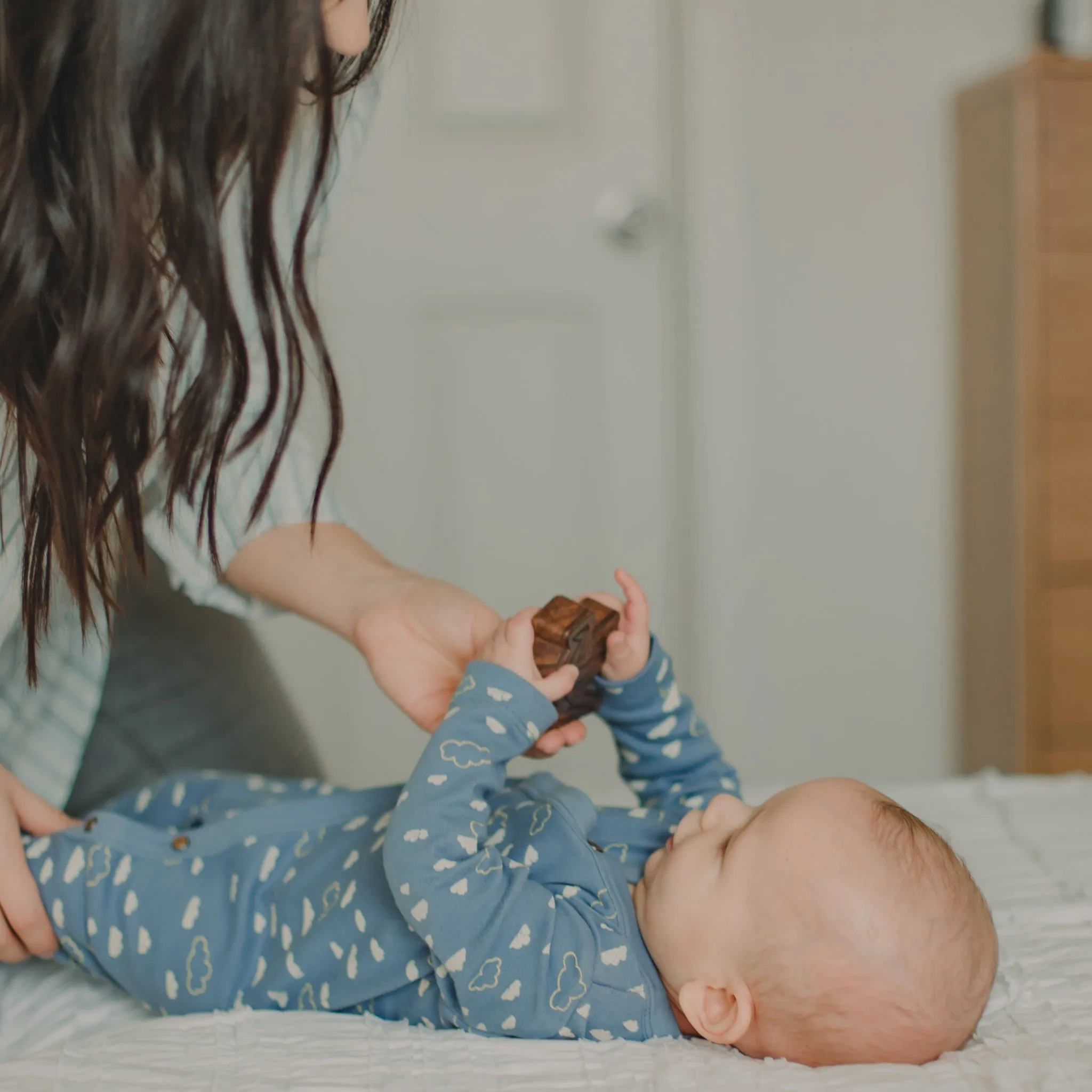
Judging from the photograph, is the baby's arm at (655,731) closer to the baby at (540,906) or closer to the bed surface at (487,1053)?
the baby at (540,906)

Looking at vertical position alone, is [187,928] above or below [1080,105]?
below

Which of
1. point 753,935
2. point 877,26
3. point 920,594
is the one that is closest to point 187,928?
point 753,935

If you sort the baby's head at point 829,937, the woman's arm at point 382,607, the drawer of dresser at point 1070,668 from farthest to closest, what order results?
1. the drawer of dresser at point 1070,668
2. the woman's arm at point 382,607
3. the baby's head at point 829,937

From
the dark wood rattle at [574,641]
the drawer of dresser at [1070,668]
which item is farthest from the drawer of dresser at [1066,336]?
the dark wood rattle at [574,641]

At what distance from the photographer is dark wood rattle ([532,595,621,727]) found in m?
0.92

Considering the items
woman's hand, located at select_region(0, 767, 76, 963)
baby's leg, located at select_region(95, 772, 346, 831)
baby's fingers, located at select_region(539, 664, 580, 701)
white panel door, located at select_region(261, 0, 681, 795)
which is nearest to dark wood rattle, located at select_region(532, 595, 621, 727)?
baby's fingers, located at select_region(539, 664, 580, 701)

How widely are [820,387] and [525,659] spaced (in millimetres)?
1533

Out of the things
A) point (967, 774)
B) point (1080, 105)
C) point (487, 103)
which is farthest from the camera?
point (967, 774)

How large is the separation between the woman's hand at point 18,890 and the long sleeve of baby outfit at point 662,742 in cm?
48

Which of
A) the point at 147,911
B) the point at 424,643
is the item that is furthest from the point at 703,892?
the point at 147,911

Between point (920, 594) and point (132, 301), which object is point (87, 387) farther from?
point (920, 594)

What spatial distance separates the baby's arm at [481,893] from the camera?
2.74 ft

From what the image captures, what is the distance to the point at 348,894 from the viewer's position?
946mm

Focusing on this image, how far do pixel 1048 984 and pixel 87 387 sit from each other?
0.76 meters
